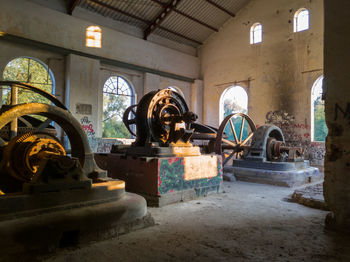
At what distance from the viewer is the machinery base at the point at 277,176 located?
6.96 metres

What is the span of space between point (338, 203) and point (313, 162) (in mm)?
9168

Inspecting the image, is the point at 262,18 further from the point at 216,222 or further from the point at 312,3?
the point at 216,222

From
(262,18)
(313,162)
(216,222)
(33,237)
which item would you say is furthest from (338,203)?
(262,18)

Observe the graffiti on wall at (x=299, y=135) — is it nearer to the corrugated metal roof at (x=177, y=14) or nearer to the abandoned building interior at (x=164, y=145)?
the abandoned building interior at (x=164, y=145)

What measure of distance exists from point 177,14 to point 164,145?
33.3 feet

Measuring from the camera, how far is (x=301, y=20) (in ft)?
41.1

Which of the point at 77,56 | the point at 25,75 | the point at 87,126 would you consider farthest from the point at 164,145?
the point at 25,75

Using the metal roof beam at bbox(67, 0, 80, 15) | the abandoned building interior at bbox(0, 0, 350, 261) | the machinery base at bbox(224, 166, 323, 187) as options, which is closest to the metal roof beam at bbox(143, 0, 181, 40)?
the abandoned building interior at bbox(0, 0, 350, 261)

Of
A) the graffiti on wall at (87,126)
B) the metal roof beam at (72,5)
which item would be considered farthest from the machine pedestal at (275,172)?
the metal roof beam at (72,5)

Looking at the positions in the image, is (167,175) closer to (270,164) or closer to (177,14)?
(270,164)

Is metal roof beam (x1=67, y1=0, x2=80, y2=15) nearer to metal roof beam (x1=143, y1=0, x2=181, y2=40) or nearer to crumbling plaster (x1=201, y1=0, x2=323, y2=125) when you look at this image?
metal roof beam (x1=143, y1=0, x2=181, y2=40)

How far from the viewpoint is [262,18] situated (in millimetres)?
13789

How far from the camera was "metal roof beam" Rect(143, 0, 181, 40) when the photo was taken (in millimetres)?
12615

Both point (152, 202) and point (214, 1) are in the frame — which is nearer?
point (152, 202)
